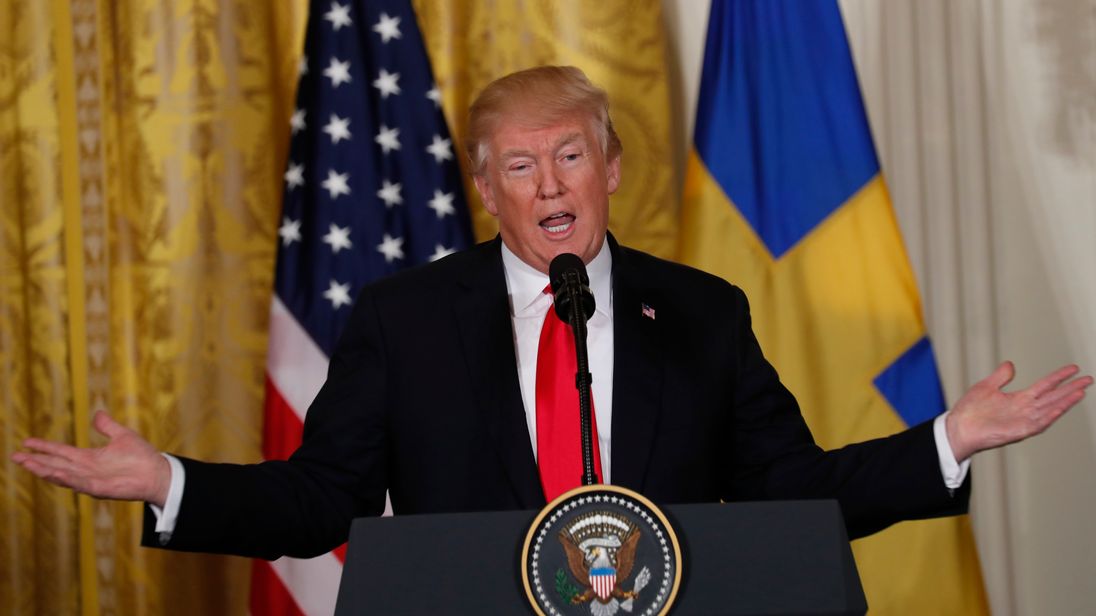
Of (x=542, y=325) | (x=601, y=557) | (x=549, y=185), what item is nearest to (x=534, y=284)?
(x=542, y=325)

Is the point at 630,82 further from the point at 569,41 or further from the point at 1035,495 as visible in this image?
the point at 1035,495

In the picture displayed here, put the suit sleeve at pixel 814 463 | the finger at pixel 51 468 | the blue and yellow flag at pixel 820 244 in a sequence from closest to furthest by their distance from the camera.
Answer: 1. the finger at pixel 51 468
2. the suit sleeve at pixel 814 463
3. the blue and yellow flag at pixel 820 244

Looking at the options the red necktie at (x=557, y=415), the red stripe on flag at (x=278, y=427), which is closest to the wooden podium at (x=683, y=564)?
the red necktie at (x=557, y=415)

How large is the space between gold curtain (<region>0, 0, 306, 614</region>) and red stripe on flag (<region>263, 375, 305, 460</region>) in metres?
0.25

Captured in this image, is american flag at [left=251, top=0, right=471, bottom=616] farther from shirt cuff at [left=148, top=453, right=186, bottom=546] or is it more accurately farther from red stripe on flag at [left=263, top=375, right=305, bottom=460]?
shirt cuff at [left=148, top=453, right=186, bottom=546]

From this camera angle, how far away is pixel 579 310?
1.76 m

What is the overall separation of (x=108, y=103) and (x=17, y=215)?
44 cm

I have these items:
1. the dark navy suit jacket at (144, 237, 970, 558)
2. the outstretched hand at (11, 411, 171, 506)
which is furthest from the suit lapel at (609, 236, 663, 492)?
the outstretched hand at (11, 411, 171, 506)

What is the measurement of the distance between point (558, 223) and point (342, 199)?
1.41 m

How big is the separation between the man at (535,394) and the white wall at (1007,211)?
68.4 inches

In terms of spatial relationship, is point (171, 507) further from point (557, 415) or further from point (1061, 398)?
point (1061, 398)

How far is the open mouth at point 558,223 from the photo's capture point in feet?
7.90

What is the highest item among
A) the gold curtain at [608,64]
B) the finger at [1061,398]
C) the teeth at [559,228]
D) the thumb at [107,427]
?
the gold curtain at [608,64]

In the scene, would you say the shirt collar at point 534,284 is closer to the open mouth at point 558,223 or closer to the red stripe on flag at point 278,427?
the open mouth at point 558,223
